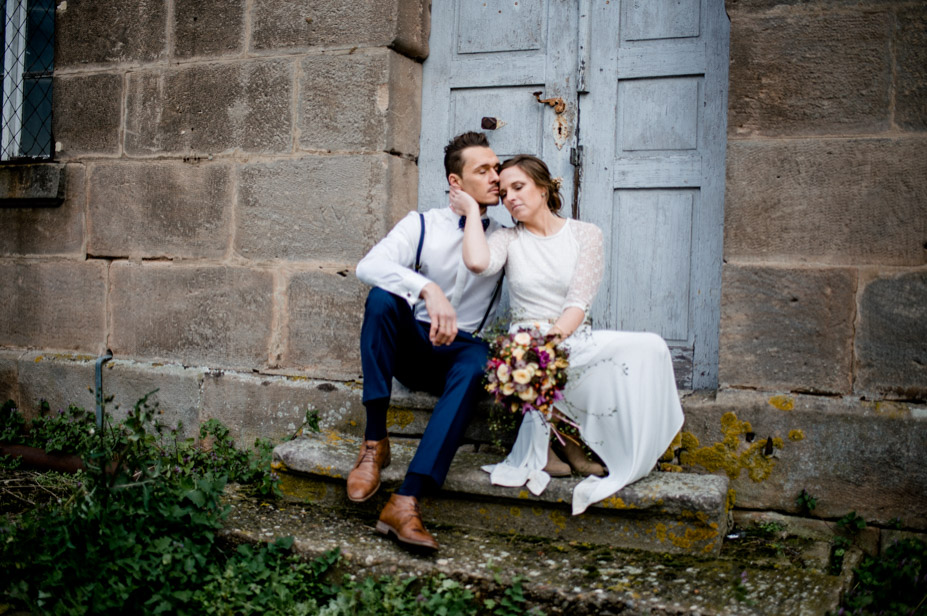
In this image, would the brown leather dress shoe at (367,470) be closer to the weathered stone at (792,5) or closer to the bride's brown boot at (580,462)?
the bride's brown boot at (580,462)

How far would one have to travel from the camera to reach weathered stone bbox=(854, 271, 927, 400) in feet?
10.6

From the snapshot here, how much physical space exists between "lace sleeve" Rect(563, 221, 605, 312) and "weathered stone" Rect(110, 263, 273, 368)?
68.9 inches

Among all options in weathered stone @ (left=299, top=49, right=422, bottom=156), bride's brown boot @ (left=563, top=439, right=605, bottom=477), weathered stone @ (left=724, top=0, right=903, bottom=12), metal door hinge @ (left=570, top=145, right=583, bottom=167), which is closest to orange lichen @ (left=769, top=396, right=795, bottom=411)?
bride's brown boot @ (left=563, top=439, right=605, bottom=477)

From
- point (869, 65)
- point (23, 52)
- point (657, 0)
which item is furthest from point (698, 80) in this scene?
point (23, 52)

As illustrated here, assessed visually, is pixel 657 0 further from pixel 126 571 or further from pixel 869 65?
pixel 126 571

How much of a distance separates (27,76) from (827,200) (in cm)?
470

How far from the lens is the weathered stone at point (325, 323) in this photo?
4148 millimetres

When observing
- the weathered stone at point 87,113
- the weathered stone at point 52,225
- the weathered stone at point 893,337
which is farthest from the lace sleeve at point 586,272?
the weathered stone at point 52,225

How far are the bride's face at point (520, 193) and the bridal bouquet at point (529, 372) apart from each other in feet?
2.23

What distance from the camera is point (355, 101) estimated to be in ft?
13.5

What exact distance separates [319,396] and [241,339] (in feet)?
1.89

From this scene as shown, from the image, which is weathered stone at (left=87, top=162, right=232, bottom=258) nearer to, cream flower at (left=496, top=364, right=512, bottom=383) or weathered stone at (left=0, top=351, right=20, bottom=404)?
weathered stone at (left=0, top=351, right=20, bottom=404)

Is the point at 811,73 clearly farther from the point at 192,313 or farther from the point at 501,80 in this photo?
the point at 192,313

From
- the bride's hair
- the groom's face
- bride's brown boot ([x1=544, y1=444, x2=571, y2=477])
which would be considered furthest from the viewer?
the groom's face
